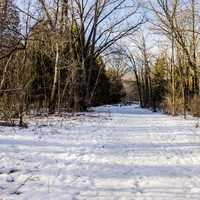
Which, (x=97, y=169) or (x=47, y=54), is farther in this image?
(x=47, y=54)

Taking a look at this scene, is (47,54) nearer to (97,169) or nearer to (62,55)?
(62,55)

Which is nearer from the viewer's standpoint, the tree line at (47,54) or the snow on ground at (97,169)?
the snow on ground at (97,169)

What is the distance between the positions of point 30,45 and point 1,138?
13.2 m

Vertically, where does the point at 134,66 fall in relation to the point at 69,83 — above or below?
above

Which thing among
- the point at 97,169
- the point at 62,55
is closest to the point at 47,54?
the point at 62,55

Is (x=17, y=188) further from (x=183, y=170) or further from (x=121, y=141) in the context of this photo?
(x=121, y=141)

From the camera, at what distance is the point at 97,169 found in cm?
811

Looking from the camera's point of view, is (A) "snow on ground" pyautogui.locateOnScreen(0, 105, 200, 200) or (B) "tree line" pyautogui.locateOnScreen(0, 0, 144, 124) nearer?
(A) "snow on ground" pyautogui.locateOnScreen(0, 105, 200, 200)

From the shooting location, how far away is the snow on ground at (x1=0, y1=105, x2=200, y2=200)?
6.14 metres

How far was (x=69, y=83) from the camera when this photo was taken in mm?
31078

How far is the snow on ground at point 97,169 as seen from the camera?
6137 mm

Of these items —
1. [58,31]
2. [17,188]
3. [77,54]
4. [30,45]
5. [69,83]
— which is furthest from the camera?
[77,54]

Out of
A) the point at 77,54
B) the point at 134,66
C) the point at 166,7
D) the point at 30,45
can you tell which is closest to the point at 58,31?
the point at 30,45

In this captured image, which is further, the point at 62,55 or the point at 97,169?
the point at 62,55
